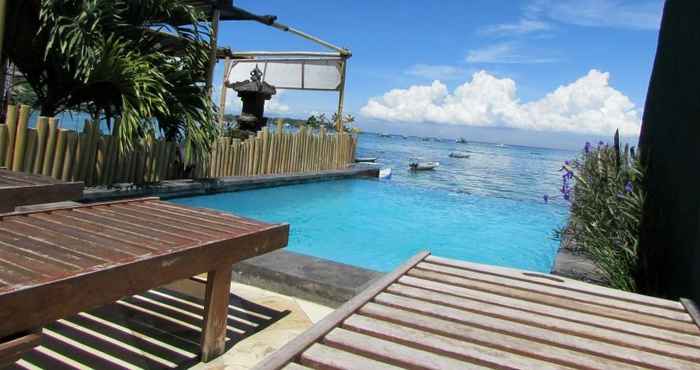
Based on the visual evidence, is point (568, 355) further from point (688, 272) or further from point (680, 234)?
point (680, 234)

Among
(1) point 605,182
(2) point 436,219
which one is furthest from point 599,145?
(2) point 436,219

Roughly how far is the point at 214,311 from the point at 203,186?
512 cm

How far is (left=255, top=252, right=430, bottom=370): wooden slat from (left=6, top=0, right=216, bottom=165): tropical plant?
14.7 feet

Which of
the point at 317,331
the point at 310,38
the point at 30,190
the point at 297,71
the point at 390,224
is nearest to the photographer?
the point at 317,331

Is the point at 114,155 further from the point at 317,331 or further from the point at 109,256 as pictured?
the point at 317,331

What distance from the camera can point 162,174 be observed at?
662cm

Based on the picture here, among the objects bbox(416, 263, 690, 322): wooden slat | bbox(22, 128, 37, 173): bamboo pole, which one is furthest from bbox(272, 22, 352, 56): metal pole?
bbox(416, 263, 690, 322): wooden slat

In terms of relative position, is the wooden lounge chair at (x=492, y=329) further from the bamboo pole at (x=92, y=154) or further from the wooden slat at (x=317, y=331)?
the bamboo pole at (x=92, y=154)

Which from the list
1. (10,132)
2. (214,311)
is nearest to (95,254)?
(214,311)

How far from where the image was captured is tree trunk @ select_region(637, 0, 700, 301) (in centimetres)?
254

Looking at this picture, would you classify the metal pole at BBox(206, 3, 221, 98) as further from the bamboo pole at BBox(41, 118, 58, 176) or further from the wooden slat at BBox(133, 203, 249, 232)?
the wooden slat at BBox(133, 203, 249, 232)

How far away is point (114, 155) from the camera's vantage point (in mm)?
5809

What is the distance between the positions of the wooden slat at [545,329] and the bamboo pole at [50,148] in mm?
4564

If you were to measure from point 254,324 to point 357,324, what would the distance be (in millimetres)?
1298
